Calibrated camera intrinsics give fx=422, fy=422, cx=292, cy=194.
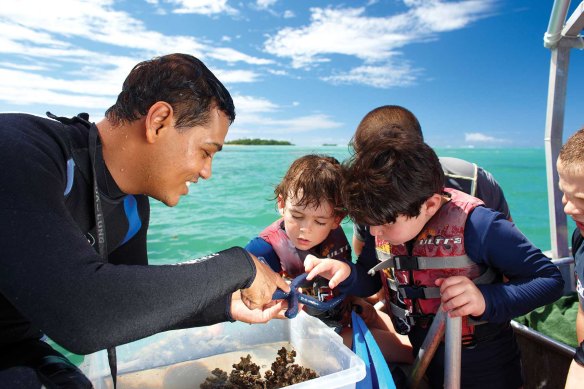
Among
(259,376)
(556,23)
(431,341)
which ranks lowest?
(259,376)

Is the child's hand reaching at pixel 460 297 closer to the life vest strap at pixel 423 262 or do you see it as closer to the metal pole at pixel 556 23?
the life vest strap at pixel 423 262

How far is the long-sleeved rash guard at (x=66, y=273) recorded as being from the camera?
32.5 inches

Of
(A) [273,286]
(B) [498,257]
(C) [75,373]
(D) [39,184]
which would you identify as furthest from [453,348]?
(D) [39,184]

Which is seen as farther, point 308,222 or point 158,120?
point 308,222

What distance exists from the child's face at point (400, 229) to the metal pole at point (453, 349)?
38 cm

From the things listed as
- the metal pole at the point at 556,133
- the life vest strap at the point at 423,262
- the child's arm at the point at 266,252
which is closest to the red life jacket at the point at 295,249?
the child's arm at the point at 266,252

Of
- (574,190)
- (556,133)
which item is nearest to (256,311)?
(574,190)

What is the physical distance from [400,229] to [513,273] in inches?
16.9

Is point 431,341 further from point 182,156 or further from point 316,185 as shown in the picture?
point 182,156

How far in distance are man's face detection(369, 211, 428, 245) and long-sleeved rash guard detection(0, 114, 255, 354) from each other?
67 cm

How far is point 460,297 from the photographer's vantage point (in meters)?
1.37

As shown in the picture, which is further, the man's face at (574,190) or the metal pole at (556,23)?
the metal pole at (556,23)

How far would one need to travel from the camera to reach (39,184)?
0.91m

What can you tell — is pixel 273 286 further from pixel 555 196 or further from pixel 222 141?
pixel 555 196
